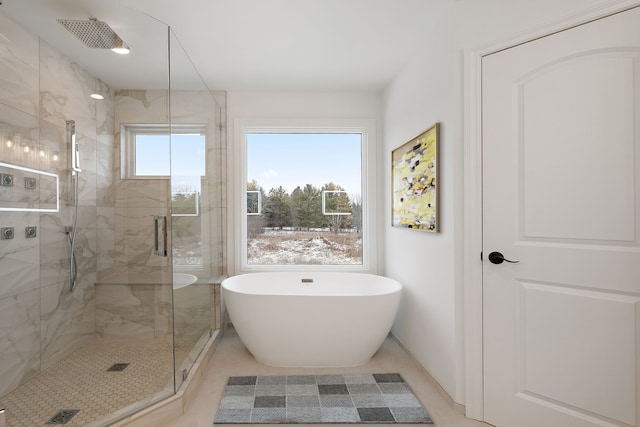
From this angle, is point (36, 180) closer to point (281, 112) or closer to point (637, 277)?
point (281, 112)

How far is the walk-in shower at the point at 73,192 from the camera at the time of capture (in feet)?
5.82

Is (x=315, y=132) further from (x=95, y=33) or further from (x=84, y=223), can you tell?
(x=84, y=223)

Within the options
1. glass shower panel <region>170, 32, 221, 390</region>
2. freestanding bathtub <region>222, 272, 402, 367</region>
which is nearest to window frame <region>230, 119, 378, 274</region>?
glass shower panel <region>170, 32, 221, 390</region>

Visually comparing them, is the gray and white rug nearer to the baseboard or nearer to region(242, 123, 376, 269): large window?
the baseboard

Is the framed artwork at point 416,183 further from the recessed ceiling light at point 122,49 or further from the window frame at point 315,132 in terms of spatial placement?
the recessed ceiling light at point 122,49

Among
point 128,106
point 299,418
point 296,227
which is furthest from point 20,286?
point 296,227

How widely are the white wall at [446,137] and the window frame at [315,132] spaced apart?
757 mm

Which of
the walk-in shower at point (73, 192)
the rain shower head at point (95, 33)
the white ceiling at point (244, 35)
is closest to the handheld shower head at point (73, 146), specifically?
the walk-in shower at point (73, 192)

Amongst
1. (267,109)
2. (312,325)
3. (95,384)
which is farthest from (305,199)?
(95,384)

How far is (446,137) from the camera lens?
2.12m

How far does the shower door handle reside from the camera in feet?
6.68

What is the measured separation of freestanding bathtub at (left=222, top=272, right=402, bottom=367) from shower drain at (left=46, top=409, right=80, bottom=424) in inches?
43.8

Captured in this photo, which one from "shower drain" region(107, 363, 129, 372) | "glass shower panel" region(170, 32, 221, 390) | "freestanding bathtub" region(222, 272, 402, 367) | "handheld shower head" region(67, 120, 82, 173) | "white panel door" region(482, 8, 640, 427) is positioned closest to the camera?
"white panel door" region(482, 8, 640, 427)

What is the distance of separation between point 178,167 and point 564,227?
223 centimetres
